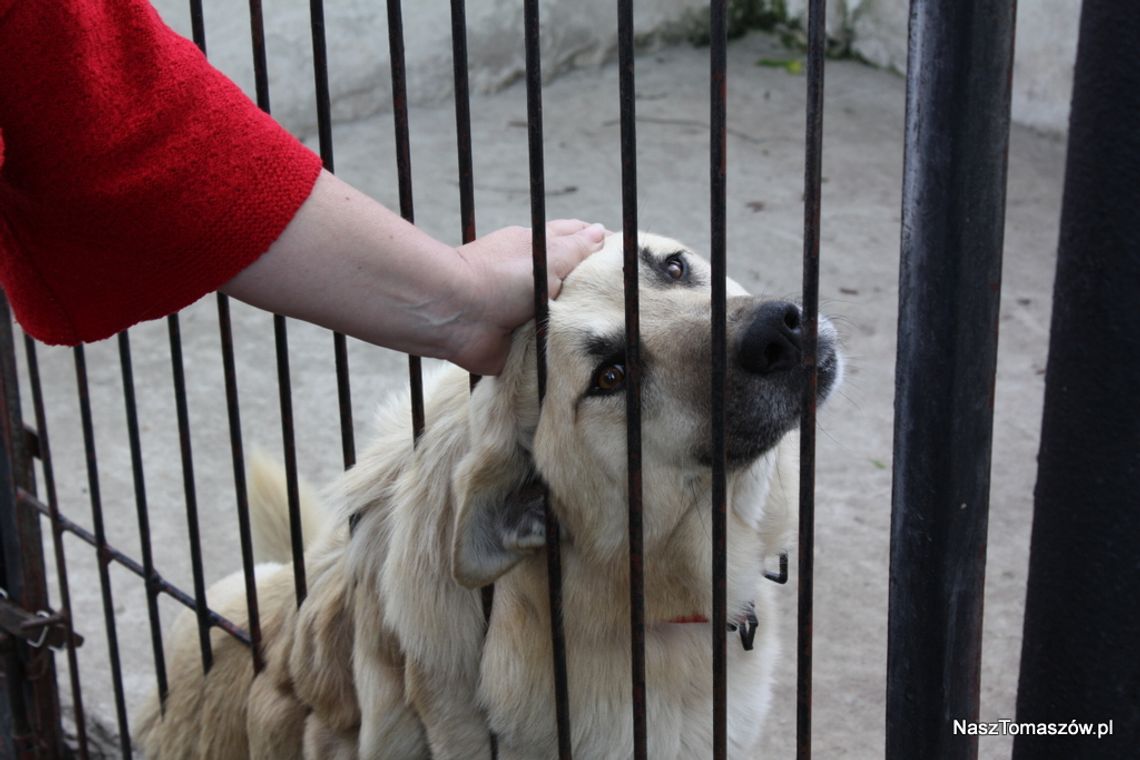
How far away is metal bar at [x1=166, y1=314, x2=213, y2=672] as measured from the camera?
2.12m

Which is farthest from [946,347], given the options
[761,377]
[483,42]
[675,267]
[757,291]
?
[483,42]

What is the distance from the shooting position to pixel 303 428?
4.43 meters

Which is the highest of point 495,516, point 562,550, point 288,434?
point 288,434

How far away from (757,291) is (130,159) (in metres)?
3.81

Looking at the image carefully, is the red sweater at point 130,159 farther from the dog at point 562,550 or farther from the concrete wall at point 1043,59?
the concrete wall at point 1043,59

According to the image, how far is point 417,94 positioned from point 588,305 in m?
5.40

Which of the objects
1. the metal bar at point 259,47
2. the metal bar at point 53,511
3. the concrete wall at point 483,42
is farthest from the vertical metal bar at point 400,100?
the concrete wall at point 483,42

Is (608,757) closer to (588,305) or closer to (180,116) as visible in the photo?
(588,305)

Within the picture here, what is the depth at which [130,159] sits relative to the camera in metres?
1.44

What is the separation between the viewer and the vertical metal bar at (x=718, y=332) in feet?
4.37

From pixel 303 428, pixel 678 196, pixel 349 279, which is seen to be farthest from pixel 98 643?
pixel 678 196

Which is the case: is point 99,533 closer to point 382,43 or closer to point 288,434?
point 288,434

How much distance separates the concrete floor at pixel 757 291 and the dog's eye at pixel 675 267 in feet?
1.11

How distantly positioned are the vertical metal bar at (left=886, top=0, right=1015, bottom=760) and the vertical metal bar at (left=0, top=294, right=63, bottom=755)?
75.7 inches
